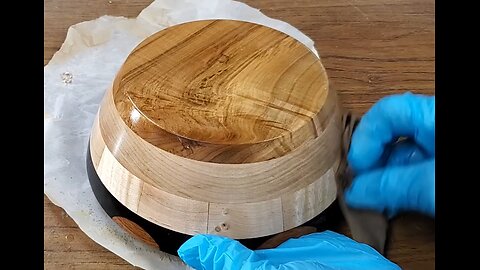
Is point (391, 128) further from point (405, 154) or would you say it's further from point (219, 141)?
point (219, 141)

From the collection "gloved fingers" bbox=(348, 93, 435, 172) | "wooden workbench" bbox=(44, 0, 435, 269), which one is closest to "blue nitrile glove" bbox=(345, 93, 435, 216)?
"gloved fingers" bbox=(348, 93, 435, 172)

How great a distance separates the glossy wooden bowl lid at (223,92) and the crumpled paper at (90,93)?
22cm

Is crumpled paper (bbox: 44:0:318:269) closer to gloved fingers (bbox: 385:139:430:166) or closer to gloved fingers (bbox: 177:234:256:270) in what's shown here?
gloved fingers (bbox: 177:234:256:270)

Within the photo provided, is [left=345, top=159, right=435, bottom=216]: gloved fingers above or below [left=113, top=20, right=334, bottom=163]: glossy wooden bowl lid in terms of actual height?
below

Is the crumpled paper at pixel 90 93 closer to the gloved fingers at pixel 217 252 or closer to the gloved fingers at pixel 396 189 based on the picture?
Answer: the gloved fingers at pixel 217 252

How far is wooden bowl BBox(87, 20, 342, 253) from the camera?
983mm

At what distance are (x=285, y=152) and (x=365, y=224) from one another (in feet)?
0.62

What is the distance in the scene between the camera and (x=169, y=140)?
38.7 inches

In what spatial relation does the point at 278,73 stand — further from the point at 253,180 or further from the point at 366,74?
the point at 366,74

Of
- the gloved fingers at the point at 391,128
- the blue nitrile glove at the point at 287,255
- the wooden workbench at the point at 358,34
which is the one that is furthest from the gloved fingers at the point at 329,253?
the wooden workbench at the point at 358,34

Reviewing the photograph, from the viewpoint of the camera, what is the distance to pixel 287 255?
96cm

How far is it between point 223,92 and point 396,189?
302 millimetres

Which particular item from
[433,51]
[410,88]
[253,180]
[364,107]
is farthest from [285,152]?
[433,51]

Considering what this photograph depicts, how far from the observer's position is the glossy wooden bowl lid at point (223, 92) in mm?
981
